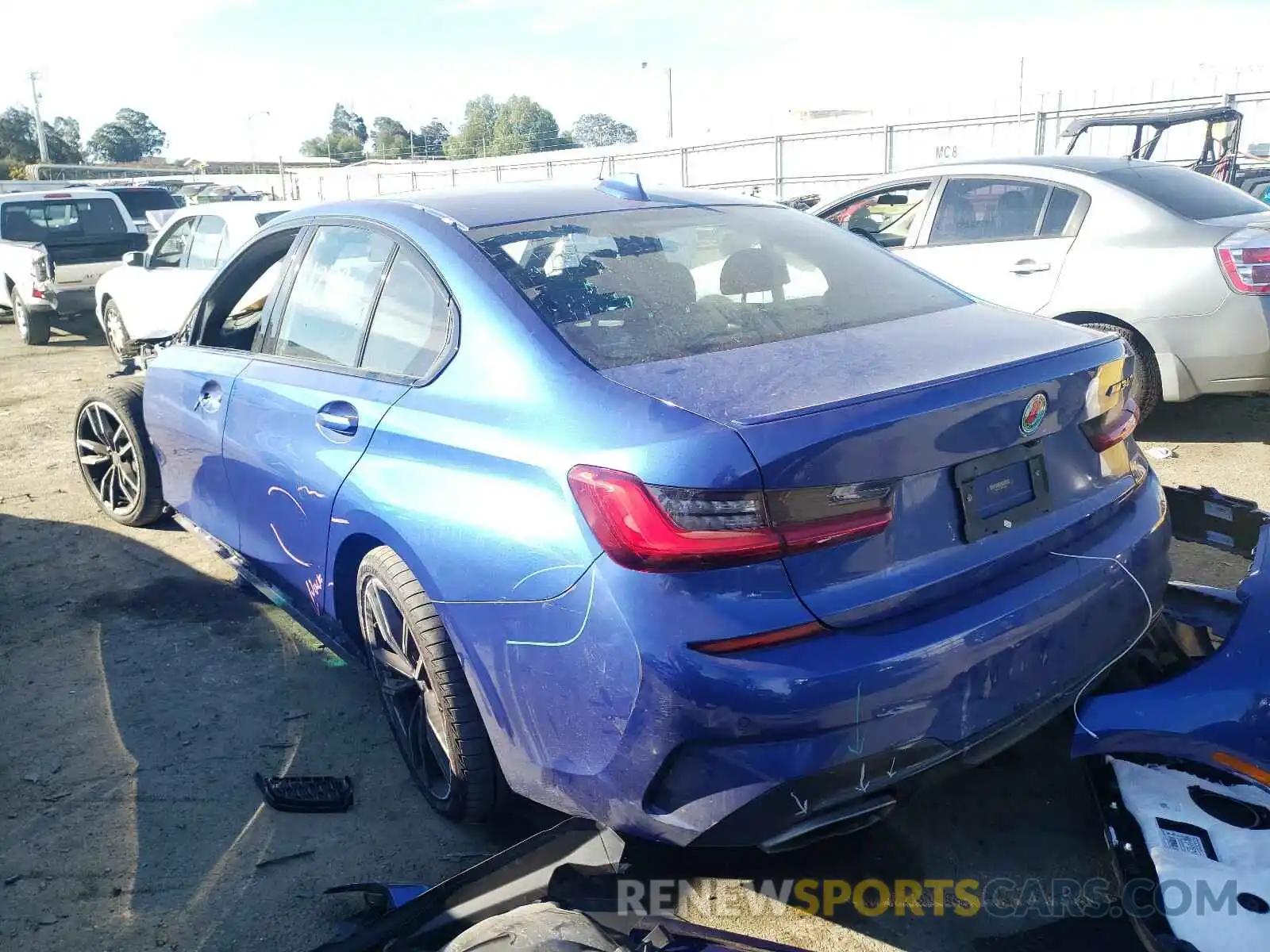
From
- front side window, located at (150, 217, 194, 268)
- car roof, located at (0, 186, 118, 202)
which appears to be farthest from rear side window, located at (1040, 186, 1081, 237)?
car roof, located at (0, 186, 118, 202)

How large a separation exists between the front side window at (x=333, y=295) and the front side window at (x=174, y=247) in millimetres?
6043

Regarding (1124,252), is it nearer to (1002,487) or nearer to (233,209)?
(1002,487)

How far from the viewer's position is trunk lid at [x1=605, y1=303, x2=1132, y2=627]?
2033mm

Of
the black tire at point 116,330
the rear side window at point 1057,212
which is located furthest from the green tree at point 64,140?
the rear side window at point 1057,212

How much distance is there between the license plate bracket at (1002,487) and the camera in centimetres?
220

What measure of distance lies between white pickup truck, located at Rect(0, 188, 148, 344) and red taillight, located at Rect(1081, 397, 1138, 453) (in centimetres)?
1152

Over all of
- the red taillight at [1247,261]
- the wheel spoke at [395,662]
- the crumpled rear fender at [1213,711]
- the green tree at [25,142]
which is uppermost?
the green tree at [25,142]

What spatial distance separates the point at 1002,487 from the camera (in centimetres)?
227

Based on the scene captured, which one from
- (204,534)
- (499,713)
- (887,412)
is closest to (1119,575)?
(887,412)

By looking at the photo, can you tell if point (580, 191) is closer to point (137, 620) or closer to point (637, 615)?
point (637, 615)

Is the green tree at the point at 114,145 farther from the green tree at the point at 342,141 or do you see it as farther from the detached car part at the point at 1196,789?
the detached car part at the point at 1196,789

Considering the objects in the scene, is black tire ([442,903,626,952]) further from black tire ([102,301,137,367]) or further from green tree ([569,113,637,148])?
green tree ([569,113,637,148])

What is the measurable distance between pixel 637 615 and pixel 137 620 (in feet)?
10.1

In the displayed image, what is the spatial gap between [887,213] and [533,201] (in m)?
4.91
